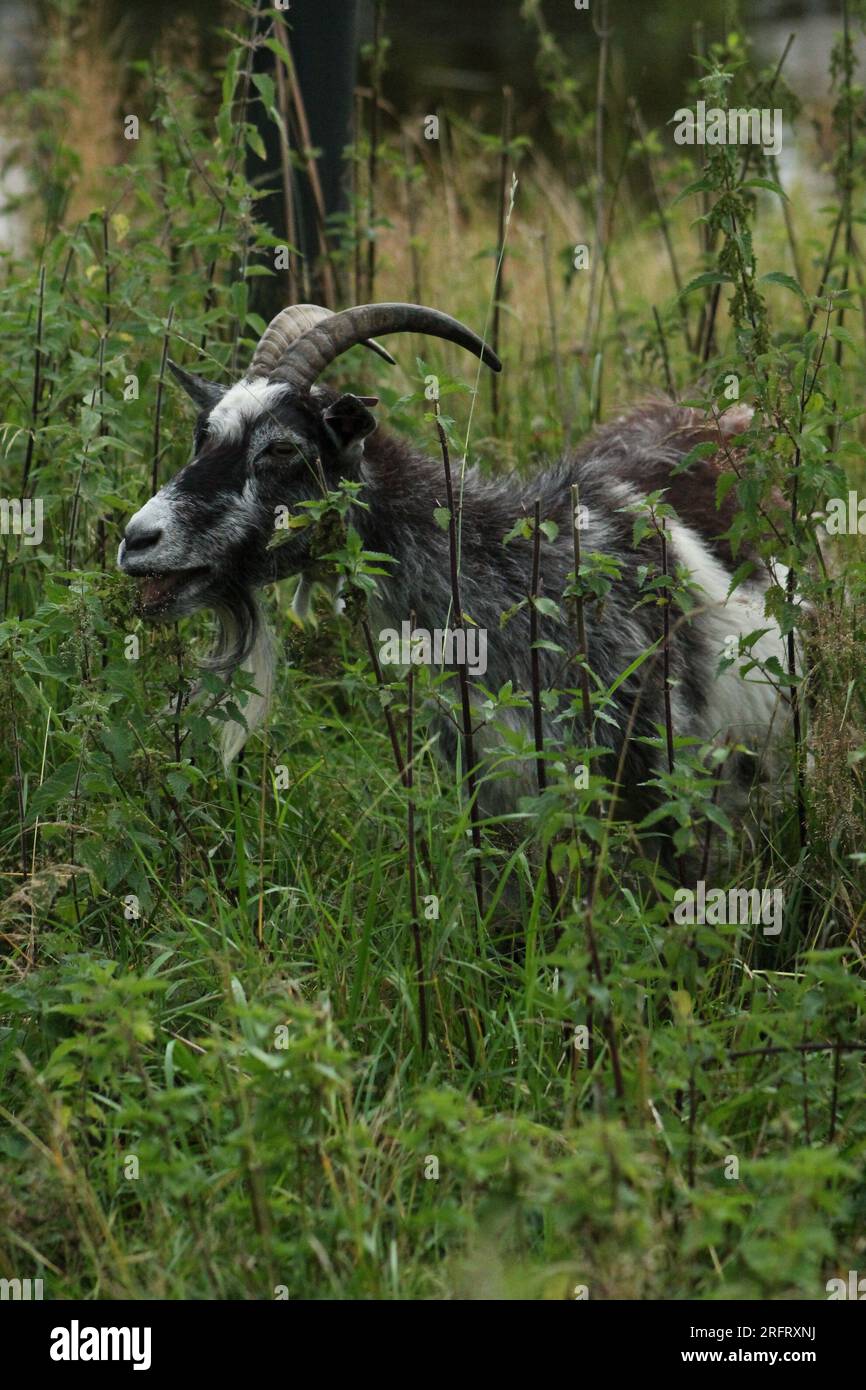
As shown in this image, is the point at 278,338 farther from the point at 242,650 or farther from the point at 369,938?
the point at 369,938

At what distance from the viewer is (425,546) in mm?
4254

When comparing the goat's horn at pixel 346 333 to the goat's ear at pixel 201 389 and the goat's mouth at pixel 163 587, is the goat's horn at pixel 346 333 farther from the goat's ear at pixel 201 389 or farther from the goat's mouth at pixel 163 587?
the goat's mouth at pixel 163 587

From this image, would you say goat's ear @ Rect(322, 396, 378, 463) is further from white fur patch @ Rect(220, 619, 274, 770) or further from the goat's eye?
white fur patch @ Rect(220, 619, 274, 770)

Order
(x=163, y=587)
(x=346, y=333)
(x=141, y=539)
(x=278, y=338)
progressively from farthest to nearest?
(x=278, y=338) < (x=346, y=333) < (x=163, y=587) < (x=141, y=539)

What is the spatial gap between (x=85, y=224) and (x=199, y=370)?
1.85 feet

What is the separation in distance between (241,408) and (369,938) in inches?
57.3

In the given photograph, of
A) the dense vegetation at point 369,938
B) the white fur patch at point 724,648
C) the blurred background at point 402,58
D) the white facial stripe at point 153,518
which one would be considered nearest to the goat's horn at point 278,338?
the dense vegetation at point 369,938

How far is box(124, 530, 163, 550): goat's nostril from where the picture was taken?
3820 millimetres

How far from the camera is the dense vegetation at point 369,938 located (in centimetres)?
262

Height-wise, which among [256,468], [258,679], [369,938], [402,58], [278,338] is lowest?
[369,938]

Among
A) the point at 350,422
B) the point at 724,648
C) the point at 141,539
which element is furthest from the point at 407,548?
the point at 724,648

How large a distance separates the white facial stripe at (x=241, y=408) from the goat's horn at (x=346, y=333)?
0.14ft

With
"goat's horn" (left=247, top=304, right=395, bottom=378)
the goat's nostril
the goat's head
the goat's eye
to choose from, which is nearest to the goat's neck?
the goat's head

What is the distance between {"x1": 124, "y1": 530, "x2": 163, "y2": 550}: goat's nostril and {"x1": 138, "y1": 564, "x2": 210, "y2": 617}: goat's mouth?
0.27 feet
